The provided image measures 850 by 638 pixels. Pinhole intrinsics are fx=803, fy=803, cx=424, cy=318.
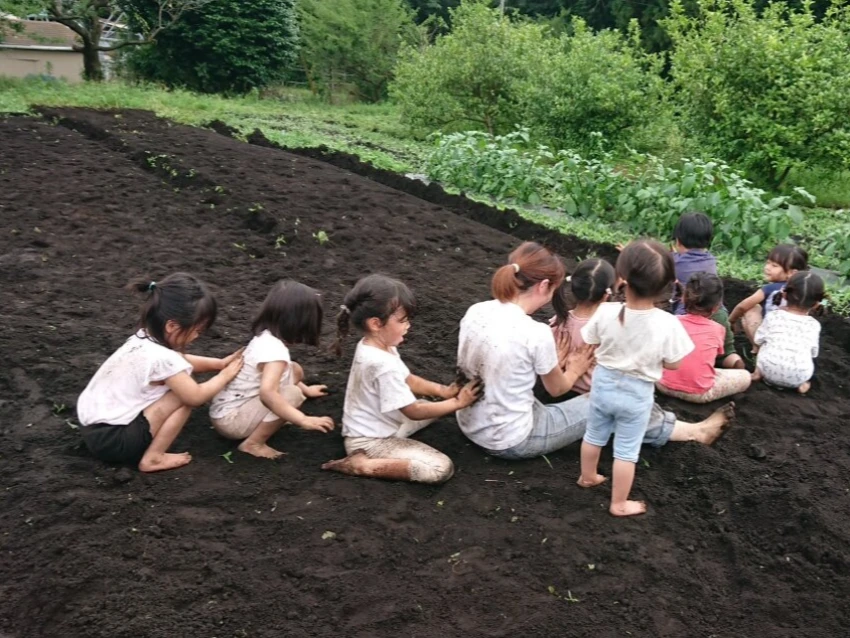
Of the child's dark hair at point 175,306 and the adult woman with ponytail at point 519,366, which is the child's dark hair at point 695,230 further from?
the child's dark hair at point 175,306

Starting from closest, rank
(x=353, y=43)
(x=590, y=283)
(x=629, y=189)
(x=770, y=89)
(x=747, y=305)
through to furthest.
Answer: (x=590, y=283)
(x=747, y=305)
(x=629, y=189)
(x=770, y=89)
(x=353, y=43)

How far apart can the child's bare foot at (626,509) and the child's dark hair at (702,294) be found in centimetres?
155

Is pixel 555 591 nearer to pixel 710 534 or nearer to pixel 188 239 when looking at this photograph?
pixel 710 534

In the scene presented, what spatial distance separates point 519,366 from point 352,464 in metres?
0.91

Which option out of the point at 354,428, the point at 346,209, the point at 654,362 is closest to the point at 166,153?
the point at 346,209

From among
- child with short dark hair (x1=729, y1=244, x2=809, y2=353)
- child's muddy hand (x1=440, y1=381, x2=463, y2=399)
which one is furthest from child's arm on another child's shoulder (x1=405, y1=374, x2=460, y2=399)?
child with short dark hair (x1=729, y1=244, x2=809, y2=353)

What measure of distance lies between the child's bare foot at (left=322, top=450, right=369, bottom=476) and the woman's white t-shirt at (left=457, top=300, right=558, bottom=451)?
58cm

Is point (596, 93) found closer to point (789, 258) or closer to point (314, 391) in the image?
point (789, 258)

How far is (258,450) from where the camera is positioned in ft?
12.9

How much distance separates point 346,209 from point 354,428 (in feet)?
16.5

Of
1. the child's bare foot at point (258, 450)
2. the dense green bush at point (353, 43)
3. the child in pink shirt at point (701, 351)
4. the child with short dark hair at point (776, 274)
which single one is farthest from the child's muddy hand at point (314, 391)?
the dense green bush at point (353, 43)

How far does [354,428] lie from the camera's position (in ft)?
12.6

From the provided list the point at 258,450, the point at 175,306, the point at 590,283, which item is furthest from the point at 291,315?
the point at 590,283

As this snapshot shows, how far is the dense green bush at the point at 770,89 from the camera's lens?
33.7 feet
